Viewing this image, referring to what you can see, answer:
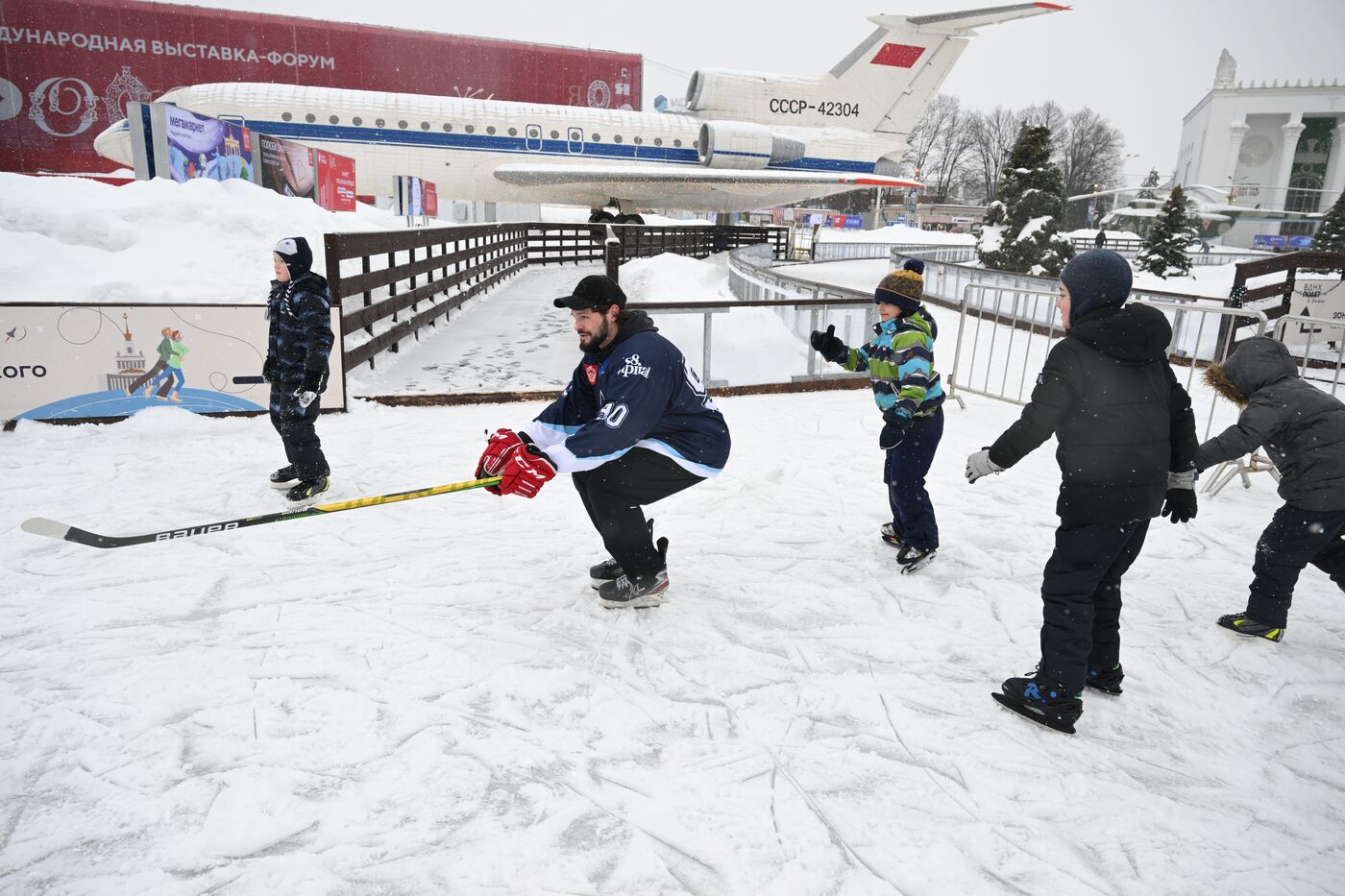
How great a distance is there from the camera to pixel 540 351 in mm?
11016

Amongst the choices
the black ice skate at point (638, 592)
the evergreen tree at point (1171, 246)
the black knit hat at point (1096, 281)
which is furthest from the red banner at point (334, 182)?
the evergreen tree at point (1171, 246)

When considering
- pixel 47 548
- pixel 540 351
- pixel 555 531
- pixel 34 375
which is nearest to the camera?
pixel 47 548

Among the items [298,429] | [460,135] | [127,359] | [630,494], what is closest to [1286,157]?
[460,135]

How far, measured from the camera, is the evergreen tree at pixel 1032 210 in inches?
1005

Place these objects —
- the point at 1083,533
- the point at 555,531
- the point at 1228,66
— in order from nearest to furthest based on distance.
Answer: the point at 1083,533 → the point at 555,531 → the point at 1228,66

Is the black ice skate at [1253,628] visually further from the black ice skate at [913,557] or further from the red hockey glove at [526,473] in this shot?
the red hockey glove at [526,473]

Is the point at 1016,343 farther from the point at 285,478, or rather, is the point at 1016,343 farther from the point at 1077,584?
the point at 285,478

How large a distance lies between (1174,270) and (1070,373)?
34.6 meters

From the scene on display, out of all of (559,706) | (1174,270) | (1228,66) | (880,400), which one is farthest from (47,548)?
(1228,66)

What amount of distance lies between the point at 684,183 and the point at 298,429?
74.8 feet

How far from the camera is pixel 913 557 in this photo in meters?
4.37

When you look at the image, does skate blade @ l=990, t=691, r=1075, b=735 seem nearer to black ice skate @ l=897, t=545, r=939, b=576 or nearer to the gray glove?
the gray glove

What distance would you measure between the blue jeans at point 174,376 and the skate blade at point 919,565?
6.35m

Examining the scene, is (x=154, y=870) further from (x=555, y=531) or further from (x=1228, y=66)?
(x=1228, y=66)
